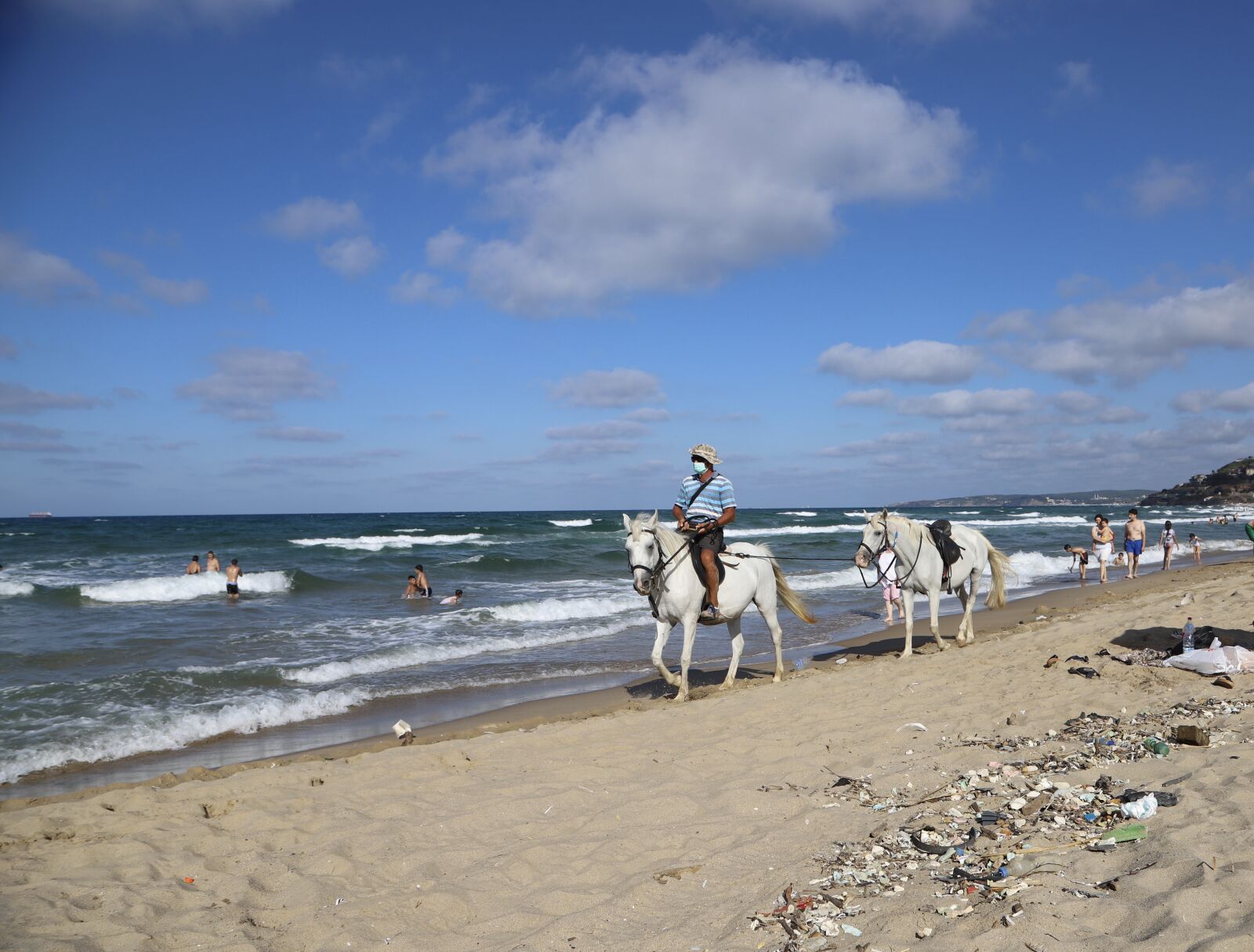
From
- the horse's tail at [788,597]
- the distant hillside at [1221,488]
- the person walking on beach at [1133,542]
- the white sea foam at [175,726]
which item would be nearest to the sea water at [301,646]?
the white sea foam at [175,726]

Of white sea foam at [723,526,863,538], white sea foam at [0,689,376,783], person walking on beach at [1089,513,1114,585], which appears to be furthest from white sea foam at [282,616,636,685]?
white sea foam at [723,526,863,538]

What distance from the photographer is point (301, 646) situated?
1391 centimetres

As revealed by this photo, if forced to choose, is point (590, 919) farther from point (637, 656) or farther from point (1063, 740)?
point (637, 656)

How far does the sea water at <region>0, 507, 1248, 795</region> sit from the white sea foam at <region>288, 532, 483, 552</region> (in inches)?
458

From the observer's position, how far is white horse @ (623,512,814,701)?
8.64 meters

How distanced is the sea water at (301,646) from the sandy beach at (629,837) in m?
1.80

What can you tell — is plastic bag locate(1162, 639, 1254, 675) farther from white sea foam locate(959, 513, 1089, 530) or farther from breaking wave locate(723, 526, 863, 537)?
white sea foam locate(959, 513, 1089, 530)

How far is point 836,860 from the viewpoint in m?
4.18

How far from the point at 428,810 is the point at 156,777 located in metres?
3.32

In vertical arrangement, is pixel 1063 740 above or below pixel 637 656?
above

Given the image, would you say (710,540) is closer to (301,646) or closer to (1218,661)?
(1218,661)

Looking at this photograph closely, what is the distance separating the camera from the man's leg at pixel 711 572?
9273mm

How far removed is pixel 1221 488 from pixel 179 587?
108 metres

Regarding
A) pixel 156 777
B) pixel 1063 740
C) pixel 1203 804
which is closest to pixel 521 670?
pixel 156 777
